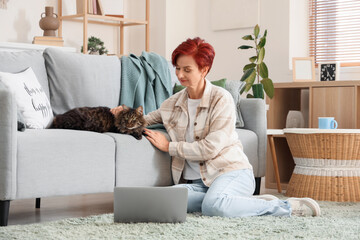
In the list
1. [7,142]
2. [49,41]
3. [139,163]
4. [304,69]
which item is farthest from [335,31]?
[7,142]

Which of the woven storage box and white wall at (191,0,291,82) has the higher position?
white wall at (191,0,291,82)

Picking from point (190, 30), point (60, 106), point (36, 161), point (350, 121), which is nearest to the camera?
point (36, 161)

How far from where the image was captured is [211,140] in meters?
2.73

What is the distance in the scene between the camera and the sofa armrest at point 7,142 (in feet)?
7.82

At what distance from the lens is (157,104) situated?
11.8 ft

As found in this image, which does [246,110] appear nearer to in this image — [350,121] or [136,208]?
[350,121]

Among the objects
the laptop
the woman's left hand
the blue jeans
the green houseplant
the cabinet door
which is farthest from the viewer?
the green houseplant

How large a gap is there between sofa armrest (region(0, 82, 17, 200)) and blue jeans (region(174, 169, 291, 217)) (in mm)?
849

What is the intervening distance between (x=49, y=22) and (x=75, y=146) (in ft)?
9.43

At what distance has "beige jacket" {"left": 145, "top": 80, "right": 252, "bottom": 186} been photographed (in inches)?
108

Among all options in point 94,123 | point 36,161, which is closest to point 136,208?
point 36,161

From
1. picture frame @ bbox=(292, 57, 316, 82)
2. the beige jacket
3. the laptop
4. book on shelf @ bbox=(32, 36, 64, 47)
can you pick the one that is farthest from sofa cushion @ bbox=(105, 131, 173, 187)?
book on shelf @ bbox=(32, 36, 64, 47)

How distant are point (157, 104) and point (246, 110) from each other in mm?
588

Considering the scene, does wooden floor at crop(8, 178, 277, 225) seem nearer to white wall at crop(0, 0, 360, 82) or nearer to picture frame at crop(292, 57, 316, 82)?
picture frame at crop(292, 57, 316, 82)
